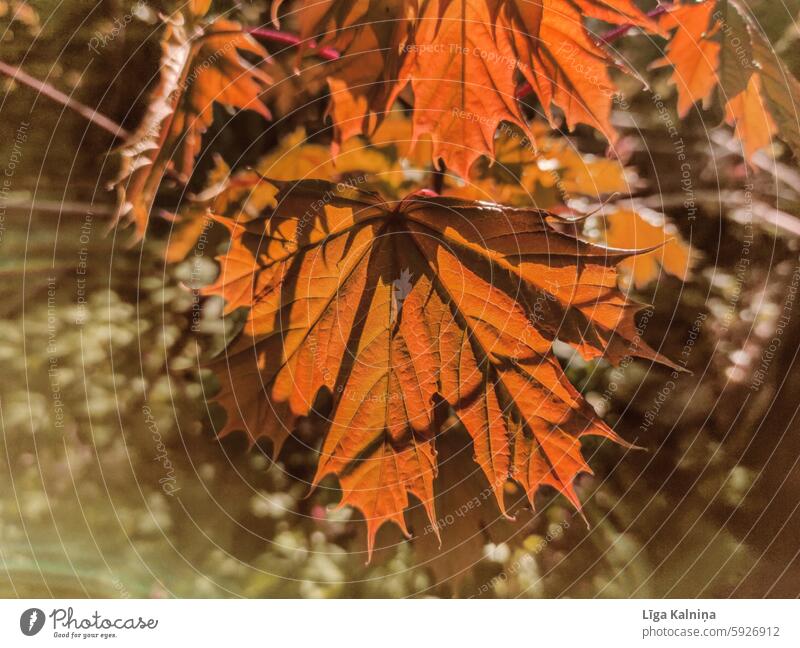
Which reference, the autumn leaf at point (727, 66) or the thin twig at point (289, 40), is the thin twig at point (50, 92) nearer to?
the thin twig at point (289, 40)

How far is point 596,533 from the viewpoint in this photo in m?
0.67

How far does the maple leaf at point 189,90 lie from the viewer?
2.08ft

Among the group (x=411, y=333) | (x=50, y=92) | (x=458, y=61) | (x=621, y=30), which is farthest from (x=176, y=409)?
(x=621, y=30)

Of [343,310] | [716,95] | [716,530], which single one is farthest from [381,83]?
[716,530]

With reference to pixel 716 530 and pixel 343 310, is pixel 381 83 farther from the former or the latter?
pixel 716 530

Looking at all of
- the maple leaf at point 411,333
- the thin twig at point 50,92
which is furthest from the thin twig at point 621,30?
the thin twig at point 50,92

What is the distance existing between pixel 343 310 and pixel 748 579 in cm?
55

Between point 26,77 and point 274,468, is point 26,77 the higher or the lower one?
the higher one

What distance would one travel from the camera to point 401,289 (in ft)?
2.04

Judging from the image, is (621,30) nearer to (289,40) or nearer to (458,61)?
(458,61)

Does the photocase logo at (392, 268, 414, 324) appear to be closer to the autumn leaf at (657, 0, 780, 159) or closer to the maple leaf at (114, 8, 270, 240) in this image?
the maple leaf at (114, 8, 270, 240)

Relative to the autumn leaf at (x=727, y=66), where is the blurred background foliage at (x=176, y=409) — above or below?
below
